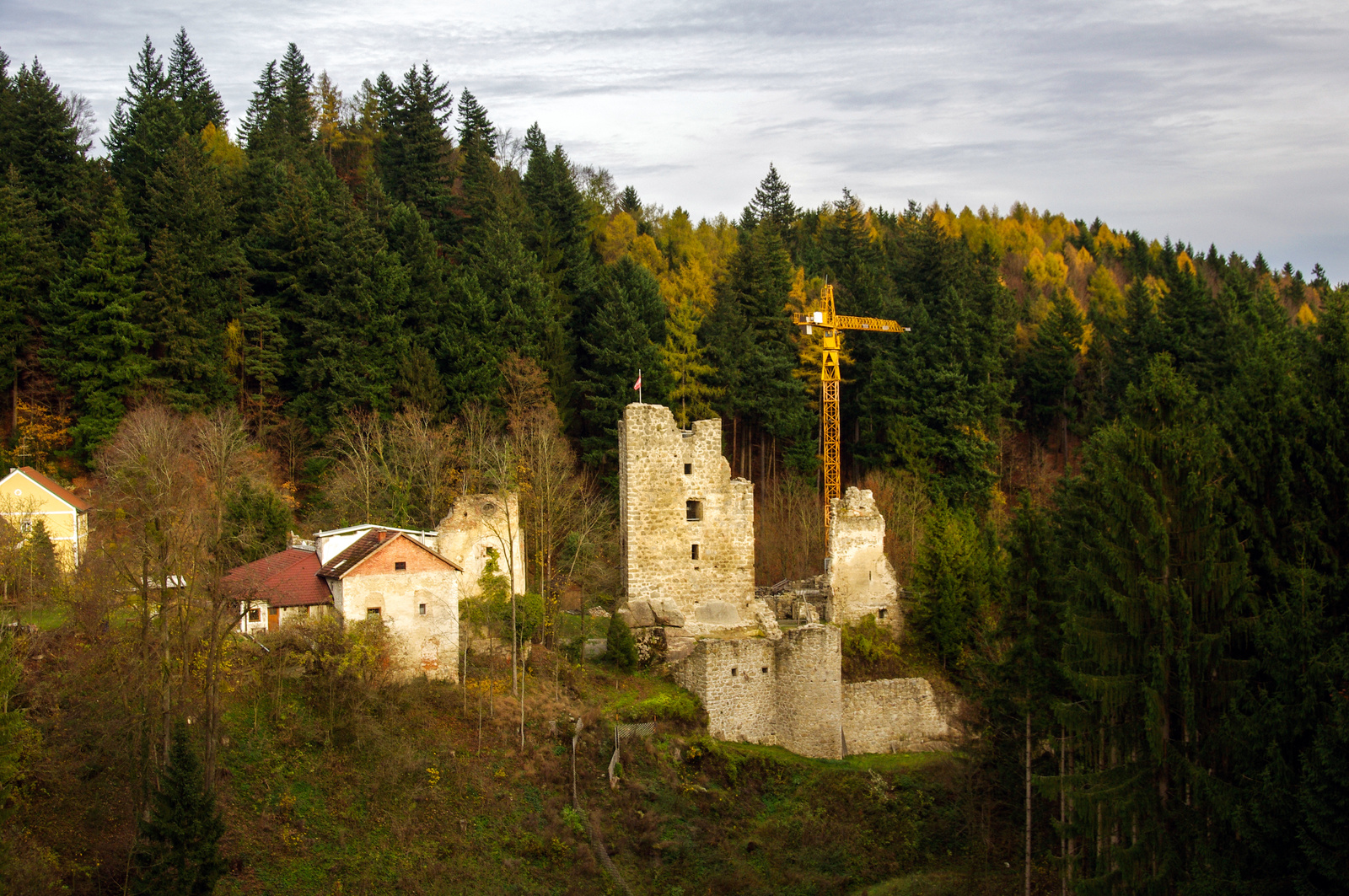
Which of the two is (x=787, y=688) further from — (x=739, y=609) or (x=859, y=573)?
(x=859, y=573)

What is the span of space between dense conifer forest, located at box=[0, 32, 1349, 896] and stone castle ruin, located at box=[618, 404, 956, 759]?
4.20 ft

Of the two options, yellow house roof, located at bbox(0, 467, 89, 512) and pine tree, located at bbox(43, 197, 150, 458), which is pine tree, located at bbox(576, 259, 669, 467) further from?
yellow house roof, located at bbox(0, 467, 89, 512)

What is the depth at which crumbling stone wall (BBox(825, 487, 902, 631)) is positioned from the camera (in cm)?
3106

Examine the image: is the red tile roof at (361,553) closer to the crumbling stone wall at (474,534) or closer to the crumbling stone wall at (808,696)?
the crumbling stone wall at (474,534)

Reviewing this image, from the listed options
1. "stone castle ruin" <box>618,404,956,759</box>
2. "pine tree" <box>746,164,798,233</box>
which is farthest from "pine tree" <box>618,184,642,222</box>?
"stone castle ruin" <box>618,404,956,759</box>

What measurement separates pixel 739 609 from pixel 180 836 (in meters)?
16.1

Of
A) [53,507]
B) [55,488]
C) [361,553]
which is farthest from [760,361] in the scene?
[53,507]

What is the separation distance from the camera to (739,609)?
30234 mm

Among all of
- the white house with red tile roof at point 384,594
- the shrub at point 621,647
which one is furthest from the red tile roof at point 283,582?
the shrub at point 621,647

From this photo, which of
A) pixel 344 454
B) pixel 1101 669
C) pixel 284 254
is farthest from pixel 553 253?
pixel 1101 669

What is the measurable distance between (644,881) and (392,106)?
4177 centimetres

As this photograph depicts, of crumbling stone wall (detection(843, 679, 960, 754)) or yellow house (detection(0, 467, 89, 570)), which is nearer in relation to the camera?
crumbling stone wall (detection(843, 679, 960, 754))

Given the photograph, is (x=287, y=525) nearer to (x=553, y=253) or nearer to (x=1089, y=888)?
(x=553, y=253)

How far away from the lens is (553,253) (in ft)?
152
